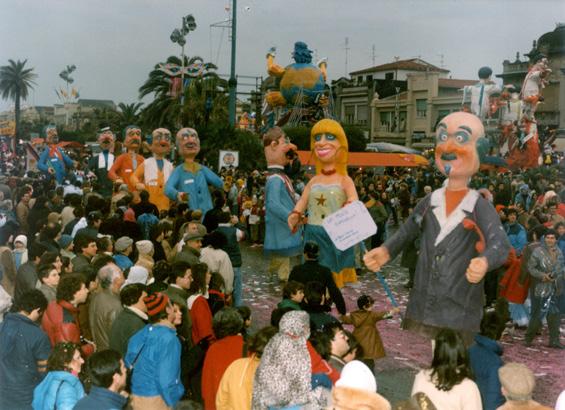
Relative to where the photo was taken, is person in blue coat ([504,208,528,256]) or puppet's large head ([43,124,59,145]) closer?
person in blue coat ([504,208,528,256])

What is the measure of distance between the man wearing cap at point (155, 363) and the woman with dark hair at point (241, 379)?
50 centimetres

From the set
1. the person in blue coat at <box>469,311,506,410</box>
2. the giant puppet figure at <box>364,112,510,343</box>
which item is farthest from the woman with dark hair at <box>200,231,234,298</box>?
the person in blue coat at <box>469,311,506,410</box>

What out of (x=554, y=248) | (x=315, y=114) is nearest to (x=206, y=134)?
(x=315, y=114)

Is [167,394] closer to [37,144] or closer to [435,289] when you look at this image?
[435,289]

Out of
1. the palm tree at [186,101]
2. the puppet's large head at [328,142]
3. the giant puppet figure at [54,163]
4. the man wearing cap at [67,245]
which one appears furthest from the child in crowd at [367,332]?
→ the palm tree at [186,101]

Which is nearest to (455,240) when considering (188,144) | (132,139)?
(188,144)

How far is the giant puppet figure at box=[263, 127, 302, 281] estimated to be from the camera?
33.6ft

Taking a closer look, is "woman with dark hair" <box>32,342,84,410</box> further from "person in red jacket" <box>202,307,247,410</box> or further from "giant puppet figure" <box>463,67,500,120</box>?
"giant puppet figure" <box>463,67,500,120</box>

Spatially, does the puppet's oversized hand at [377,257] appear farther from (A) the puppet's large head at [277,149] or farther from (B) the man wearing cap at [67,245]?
(A) the puppet's large head at [277,149]

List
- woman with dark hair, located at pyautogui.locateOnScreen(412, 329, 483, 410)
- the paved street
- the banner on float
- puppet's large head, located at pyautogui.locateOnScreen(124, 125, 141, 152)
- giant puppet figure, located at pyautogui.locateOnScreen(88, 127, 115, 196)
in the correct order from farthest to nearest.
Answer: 1. the banner on float
2. giant puppet figure, located at pyautogui.locateOnScreen(88, 127, 115, 196)
3. puppet's large head, located at pyautogui.locateOnScreen(124, 125, 141, 152)
4. the paved street
5. woman with dark hair, located at pyautogui.locateOnScreen(412, 329, 483, 410)

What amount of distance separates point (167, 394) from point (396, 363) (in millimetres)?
3260

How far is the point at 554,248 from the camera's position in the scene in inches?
344

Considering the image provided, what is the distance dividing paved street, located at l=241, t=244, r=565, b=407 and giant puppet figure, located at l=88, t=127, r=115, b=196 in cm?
324

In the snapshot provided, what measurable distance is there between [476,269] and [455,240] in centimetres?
43
